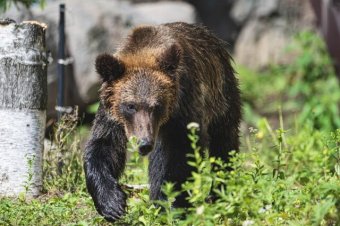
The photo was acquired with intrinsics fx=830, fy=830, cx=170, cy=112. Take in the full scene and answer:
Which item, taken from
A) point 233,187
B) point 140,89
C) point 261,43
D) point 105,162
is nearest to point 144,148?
point 140,89

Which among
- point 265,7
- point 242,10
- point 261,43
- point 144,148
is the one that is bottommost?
point 261,43

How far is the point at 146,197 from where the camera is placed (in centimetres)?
621

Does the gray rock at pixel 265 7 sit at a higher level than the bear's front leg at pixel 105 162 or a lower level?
higher

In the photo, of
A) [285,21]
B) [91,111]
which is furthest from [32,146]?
[285,21]

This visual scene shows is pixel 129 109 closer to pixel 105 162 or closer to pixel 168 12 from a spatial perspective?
pixel 105 162

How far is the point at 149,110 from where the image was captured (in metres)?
6.00

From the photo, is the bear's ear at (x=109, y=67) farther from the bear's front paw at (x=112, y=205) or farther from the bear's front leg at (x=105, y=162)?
the bear's front paw at (x=112, y=205)

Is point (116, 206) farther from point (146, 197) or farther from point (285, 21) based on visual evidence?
point (285, 21)

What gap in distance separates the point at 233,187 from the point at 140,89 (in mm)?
1690

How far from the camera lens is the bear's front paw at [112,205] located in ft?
19.4

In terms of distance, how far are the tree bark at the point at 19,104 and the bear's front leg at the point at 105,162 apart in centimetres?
59

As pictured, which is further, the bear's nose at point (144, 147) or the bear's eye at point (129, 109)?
the bear's eye at point (129, 109)

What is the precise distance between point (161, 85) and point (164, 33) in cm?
60

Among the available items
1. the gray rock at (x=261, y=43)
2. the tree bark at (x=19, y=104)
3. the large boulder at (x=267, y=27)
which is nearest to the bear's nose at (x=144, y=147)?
the tree bark at (x=19, y=104)
